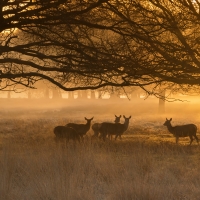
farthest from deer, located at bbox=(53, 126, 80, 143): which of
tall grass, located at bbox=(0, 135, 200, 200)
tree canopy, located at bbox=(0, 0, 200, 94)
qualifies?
tall grass, located at bbox=(0, 135, 200, 200)

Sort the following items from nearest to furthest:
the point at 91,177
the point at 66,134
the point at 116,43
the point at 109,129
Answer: the point at 91,177 < the point at 116,43 < the point at 66,134 < the point at 109,129

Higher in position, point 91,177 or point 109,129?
point 109,129

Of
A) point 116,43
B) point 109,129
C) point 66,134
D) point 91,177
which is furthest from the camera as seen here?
point 109,129

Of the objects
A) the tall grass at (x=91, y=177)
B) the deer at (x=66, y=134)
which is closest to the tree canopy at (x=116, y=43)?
the tall grass at (x=91, y=177)

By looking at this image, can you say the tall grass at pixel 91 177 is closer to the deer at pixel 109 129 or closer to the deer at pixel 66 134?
the deer at pixel 66 134

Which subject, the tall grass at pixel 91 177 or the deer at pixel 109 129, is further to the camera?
the deer at pixel 109 129

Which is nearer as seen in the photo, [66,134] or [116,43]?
[116,43]

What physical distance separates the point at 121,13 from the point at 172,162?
4141mm

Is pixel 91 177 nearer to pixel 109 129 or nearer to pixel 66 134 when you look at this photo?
pixel 66 134

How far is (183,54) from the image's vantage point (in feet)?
41.0

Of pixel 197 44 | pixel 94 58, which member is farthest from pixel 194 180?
pixel 197 44

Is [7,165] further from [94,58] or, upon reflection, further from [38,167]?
[94,58]

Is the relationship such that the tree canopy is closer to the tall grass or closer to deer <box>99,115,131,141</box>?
the tall grass

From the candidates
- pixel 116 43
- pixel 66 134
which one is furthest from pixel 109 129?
pixel 116 43
